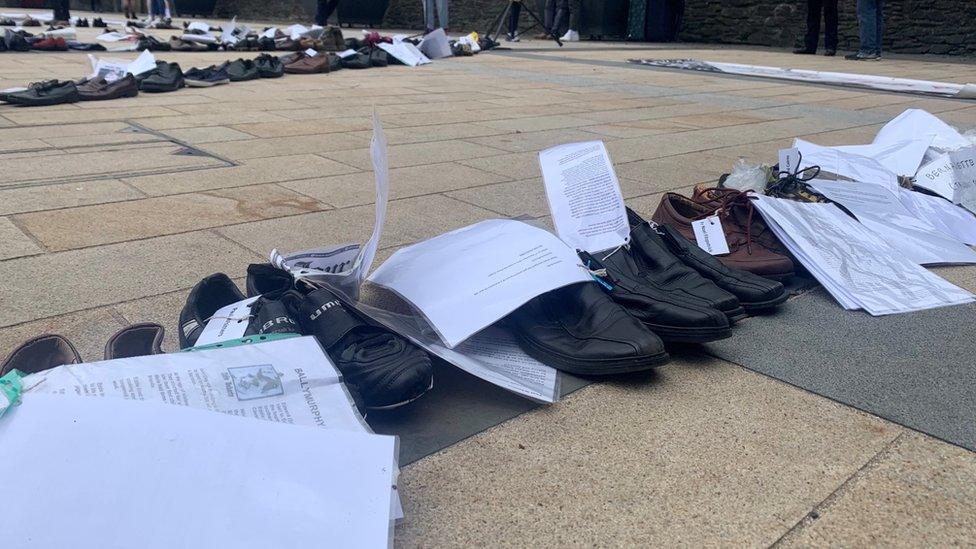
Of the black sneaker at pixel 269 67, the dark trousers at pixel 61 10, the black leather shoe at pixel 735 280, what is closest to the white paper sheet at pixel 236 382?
the black leather shoe at pixel 735 280

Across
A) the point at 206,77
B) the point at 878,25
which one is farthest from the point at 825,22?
the point at 206,77

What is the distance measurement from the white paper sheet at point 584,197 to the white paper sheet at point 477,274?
214 mm

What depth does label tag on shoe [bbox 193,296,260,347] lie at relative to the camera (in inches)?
64.2

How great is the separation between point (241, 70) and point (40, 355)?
6.22m

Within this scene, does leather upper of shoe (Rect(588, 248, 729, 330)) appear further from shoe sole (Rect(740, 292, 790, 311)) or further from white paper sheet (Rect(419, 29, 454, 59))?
white paper sheet (Rect(419, 29, 454, 59))

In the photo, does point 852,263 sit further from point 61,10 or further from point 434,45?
A: point 61,10

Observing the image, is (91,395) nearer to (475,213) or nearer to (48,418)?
(48,418)

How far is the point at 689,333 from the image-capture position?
183cm

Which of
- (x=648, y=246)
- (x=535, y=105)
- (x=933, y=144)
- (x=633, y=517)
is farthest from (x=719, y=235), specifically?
(x=535, y=105)

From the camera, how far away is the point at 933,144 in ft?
11.2

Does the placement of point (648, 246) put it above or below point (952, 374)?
above

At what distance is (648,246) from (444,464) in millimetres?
988

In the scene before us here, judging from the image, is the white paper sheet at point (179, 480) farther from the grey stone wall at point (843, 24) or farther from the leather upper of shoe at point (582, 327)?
the grey stone wall at point (843, 24)

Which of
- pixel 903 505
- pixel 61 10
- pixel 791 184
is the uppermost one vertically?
pixel 61 10
